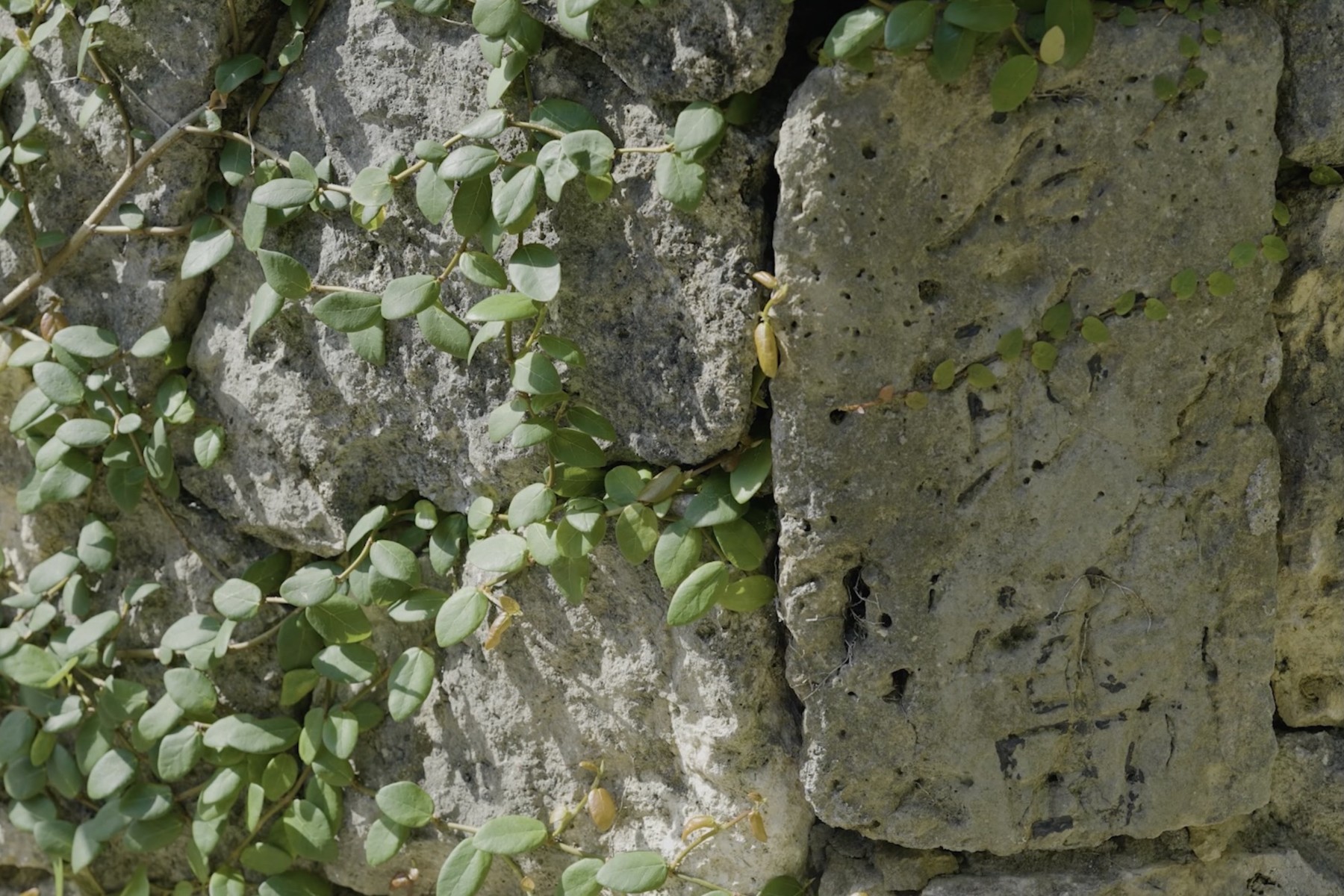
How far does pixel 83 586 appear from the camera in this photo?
6.11ft

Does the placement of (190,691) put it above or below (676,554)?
below

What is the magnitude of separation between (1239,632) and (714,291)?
29.2 inches

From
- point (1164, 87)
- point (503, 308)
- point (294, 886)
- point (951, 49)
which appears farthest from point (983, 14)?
point (294, 886)

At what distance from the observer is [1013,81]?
4.11 ft

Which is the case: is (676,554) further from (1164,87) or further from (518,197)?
(1164,87)

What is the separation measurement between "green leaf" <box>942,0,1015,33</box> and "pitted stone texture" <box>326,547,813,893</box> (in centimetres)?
72

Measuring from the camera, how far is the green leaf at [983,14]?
122cm

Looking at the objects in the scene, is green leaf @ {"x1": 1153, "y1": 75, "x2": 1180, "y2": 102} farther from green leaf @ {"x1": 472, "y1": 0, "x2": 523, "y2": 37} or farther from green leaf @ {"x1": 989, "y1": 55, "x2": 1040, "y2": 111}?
green leaf @ {"x1": 472, "y1": 0, "x2": 523, "y2": 37}

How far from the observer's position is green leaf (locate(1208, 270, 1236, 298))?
1.33m

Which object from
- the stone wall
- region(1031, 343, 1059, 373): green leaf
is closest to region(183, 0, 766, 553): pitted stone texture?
the stone wall

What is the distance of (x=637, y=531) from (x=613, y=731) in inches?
13.3

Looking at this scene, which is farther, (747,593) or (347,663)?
(347,663)

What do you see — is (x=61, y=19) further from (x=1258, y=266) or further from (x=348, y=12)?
(x=1258, y=266)

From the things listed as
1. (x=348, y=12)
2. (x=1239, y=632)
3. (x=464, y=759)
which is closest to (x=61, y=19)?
(x=348, y=12)
